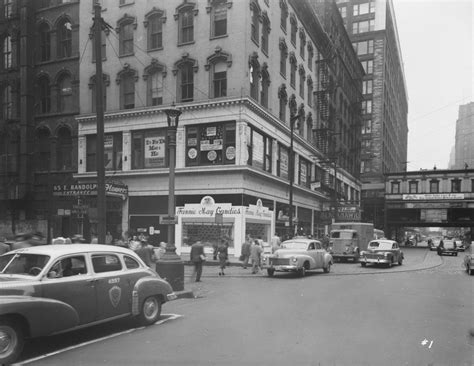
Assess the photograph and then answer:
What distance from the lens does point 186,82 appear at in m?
28.3

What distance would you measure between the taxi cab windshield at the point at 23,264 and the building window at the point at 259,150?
2031 centimetres

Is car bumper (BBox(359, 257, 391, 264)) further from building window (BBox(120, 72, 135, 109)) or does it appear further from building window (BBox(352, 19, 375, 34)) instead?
building window (BBox(352, 19, 375, 34))

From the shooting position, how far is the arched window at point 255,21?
2744cm

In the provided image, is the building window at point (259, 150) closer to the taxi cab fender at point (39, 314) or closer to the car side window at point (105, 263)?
the car side window at point (105, 263)

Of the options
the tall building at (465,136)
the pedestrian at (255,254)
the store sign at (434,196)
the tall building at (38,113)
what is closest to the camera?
the tall building at (465,136)

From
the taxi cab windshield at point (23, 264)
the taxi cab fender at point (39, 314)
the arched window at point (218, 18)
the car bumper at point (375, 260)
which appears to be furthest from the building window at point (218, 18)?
the taxi cab fender at point (39, 314)

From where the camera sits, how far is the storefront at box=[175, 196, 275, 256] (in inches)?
1048

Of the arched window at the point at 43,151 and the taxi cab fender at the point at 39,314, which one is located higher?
the arched window at the point at 43,151

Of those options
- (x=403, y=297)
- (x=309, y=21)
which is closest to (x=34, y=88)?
(x=309, y=21)

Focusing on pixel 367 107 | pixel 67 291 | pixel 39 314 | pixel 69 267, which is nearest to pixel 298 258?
pixel 69 267

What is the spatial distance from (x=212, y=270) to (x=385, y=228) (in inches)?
2138

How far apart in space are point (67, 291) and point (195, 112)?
20944 mm

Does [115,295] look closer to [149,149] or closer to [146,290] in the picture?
[146,290]

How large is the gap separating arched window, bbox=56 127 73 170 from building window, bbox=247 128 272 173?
43.0 ft
